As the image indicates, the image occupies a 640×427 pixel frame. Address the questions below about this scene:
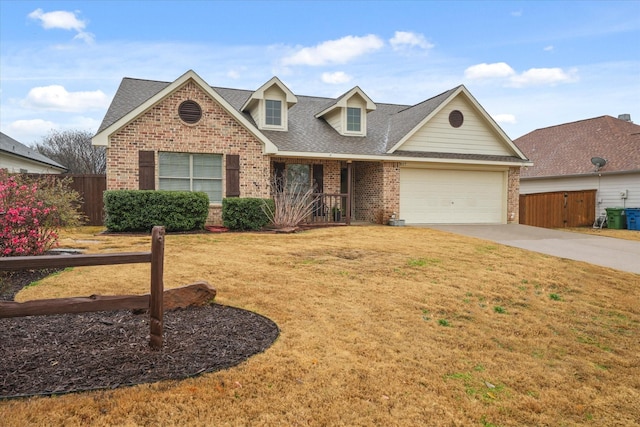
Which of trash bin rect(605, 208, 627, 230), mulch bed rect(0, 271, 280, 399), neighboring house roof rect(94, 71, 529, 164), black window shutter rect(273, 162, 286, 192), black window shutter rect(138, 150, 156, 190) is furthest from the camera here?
trash bin rect(605, 208, 627, 230)

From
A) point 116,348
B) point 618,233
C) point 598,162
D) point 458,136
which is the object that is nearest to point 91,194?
point 116,348

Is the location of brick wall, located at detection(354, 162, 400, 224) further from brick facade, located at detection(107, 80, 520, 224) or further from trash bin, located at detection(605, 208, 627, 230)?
trash bin, located at detection(605, 208, 627, 230)

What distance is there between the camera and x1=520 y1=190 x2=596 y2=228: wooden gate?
67.1 feet

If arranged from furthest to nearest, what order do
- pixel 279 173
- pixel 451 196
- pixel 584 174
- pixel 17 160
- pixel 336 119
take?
1. pixel 17 160
2. pixel 584 174
3. pixel 336 119
4. pixel 451 196
5. pixel 279 173

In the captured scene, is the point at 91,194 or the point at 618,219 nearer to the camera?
the point at 91,194

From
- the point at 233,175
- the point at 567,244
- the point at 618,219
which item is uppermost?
the point at 233,175

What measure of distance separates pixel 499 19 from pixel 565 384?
43.9 feet

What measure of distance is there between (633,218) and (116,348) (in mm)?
21456

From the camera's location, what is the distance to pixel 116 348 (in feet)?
13.6

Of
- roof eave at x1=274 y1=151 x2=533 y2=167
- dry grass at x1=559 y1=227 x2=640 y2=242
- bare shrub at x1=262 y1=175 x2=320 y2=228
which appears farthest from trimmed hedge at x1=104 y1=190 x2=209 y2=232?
dry grass at x1=559 y1=227 x2=640 y2=242

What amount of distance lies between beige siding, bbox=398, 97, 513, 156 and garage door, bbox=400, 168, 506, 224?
0.89 metres

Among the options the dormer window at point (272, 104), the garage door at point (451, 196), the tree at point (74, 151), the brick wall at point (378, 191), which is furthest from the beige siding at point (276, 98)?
the tree at point (74, 151)

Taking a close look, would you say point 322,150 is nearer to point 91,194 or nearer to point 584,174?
point 91,194

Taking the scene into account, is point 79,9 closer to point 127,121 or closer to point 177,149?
point 127,121
